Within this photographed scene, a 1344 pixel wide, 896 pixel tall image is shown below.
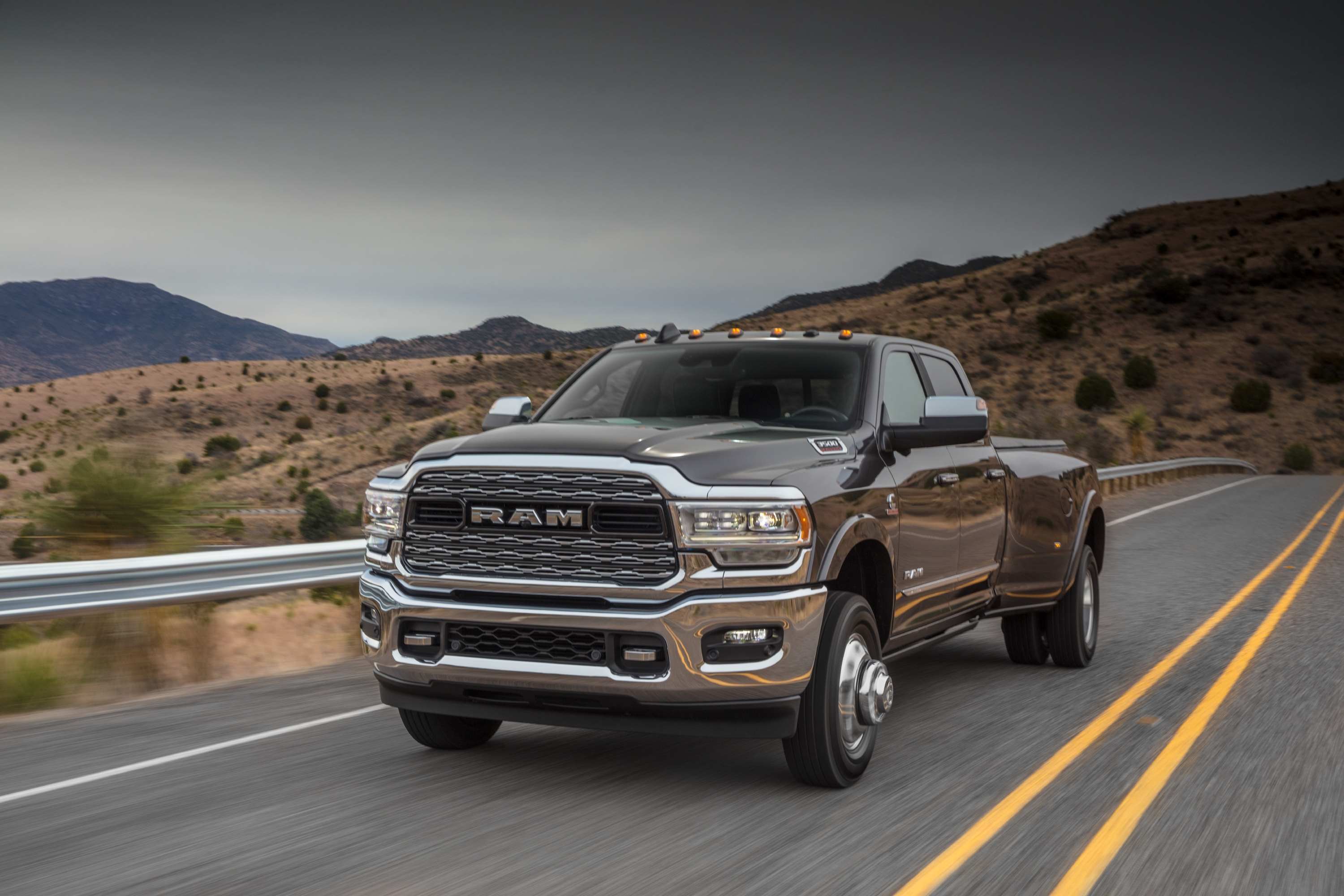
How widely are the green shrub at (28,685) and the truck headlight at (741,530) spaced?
15.7ft

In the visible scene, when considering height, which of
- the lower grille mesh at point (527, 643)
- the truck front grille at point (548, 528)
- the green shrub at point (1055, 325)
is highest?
the green shrub at point (1055, 325)

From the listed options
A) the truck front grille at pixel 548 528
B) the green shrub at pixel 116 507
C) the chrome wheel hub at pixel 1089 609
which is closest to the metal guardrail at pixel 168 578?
the green shrub at pixel 116 507

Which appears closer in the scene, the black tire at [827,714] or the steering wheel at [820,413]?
the black tire at [827,714]

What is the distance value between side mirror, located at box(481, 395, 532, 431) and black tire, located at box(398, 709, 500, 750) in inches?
56.1

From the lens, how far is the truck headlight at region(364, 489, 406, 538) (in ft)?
18.1

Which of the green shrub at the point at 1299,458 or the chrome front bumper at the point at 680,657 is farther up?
the chrome front bumper at the point at 680,657

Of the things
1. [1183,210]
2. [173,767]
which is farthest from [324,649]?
[1183,210]

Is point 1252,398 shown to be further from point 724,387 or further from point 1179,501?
point 724,387

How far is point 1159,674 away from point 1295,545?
10.6m

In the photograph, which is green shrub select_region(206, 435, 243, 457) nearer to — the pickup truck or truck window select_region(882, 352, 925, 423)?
truck window select_region(882, 352, 925, 423)

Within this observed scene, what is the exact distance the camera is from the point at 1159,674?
8.29m

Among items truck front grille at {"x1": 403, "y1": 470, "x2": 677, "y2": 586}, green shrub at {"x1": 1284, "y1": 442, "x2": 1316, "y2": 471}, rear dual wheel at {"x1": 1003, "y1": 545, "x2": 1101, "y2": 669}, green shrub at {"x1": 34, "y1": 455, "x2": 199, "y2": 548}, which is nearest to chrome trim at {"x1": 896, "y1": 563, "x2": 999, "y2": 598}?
rear dual wheel at {"x1": 1003, "y1": 545, "x2": 1101, "y2": 669}

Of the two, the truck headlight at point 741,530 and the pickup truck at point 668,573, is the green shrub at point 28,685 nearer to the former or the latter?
the pickup truck at point 668,573

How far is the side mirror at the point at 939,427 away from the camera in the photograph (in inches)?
241
